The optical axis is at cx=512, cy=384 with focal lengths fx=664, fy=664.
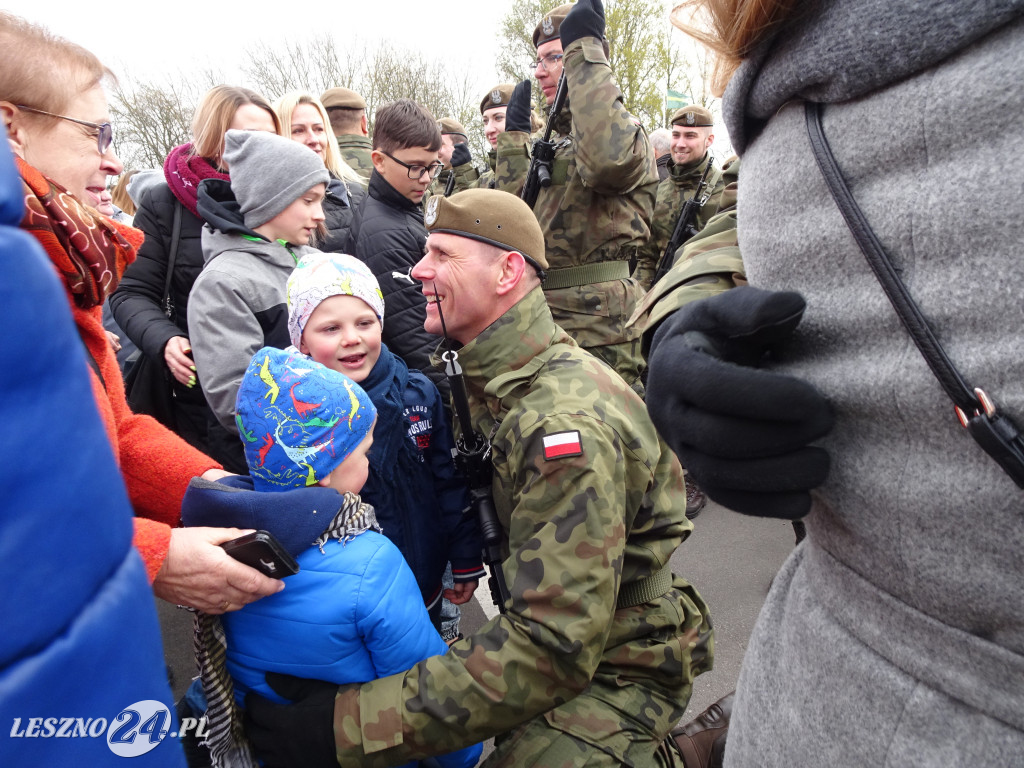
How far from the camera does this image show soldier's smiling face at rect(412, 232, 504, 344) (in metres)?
2.05

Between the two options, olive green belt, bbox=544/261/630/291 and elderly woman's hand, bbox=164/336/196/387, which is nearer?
elderly woman's hand, bbox=164/336/196/387

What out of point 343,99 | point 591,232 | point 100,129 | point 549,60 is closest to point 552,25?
point 549,60

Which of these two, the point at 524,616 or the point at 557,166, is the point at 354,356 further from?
the point at 557,166

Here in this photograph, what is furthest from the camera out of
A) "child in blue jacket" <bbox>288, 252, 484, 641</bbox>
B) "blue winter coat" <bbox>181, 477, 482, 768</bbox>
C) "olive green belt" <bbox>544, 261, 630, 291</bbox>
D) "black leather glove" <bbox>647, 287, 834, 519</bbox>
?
"olive green belt" <bbox>544, 261, 630, 291</bbox>

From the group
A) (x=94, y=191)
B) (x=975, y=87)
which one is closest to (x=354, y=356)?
(x=94, y=191)

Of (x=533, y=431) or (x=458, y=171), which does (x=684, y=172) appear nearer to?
(x=458, y=171)

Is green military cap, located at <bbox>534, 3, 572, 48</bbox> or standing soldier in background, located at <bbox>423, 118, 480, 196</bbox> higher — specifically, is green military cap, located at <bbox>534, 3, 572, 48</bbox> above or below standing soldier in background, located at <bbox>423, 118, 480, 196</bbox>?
above

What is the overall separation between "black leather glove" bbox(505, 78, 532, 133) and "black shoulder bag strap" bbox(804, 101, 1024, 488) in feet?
11.8

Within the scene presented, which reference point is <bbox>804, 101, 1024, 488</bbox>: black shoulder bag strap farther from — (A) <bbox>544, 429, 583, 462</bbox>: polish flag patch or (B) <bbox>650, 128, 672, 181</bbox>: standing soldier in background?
(B) <bbox>650, 128, 672, 181</bbox>: standing soldier in background

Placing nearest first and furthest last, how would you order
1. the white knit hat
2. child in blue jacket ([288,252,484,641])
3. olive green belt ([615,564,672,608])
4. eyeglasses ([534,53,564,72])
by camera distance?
olive green belt ([615,564,672,608]) → child in blue jacket ([288,252,484,641]) → the white knit hat → eyeglasses ([534,53,564,72])

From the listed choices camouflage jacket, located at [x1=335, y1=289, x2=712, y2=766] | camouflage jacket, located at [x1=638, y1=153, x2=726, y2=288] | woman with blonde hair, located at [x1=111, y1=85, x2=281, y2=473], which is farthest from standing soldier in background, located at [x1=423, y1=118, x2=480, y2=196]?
camouflage jacket, located at [x1=335, y1=289, x2=712, y2=766]

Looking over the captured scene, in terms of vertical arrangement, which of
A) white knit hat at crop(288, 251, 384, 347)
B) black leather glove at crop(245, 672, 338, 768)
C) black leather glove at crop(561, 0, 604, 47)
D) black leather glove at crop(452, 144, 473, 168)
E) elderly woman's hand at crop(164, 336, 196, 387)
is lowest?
black leather glove at crop(245, 672, 338, 768)

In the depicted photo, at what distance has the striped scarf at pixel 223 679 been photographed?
1418 millimetres

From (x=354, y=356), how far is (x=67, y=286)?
2.87 ft
